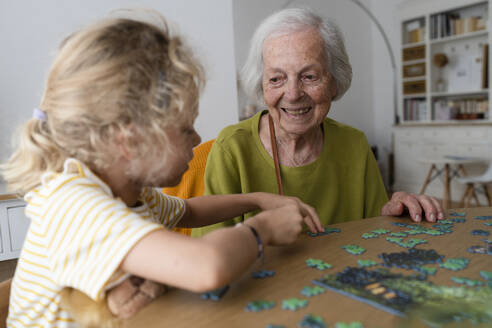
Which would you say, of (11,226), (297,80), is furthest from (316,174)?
(11,226)

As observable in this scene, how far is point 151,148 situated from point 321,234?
614mm

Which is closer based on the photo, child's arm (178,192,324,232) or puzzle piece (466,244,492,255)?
puzzle piece (466,244,492,255)

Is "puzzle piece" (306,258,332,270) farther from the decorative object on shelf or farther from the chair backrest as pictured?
the decorative object on shelf

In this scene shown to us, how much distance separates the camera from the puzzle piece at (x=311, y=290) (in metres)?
0.87

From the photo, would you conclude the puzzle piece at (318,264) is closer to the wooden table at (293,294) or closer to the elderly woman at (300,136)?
the wooden table at (293,294)

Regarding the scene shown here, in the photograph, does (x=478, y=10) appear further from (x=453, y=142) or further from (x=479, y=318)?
(x=479, y=318)

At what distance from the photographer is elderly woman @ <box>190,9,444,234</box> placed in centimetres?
173

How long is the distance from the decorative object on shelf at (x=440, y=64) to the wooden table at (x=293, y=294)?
654 centimetres

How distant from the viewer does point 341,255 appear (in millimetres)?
1100

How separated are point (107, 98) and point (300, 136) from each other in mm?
1103

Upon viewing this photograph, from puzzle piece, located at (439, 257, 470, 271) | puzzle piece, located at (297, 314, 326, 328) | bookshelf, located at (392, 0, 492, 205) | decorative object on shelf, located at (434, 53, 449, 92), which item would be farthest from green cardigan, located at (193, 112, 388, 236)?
decorative object on shelf, located at (434, 53, 449, 92)

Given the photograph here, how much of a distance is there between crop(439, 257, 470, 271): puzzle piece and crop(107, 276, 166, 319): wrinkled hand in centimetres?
66

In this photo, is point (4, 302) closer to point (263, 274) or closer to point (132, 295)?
point (132, 295)

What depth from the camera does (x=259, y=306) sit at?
0.82 m
